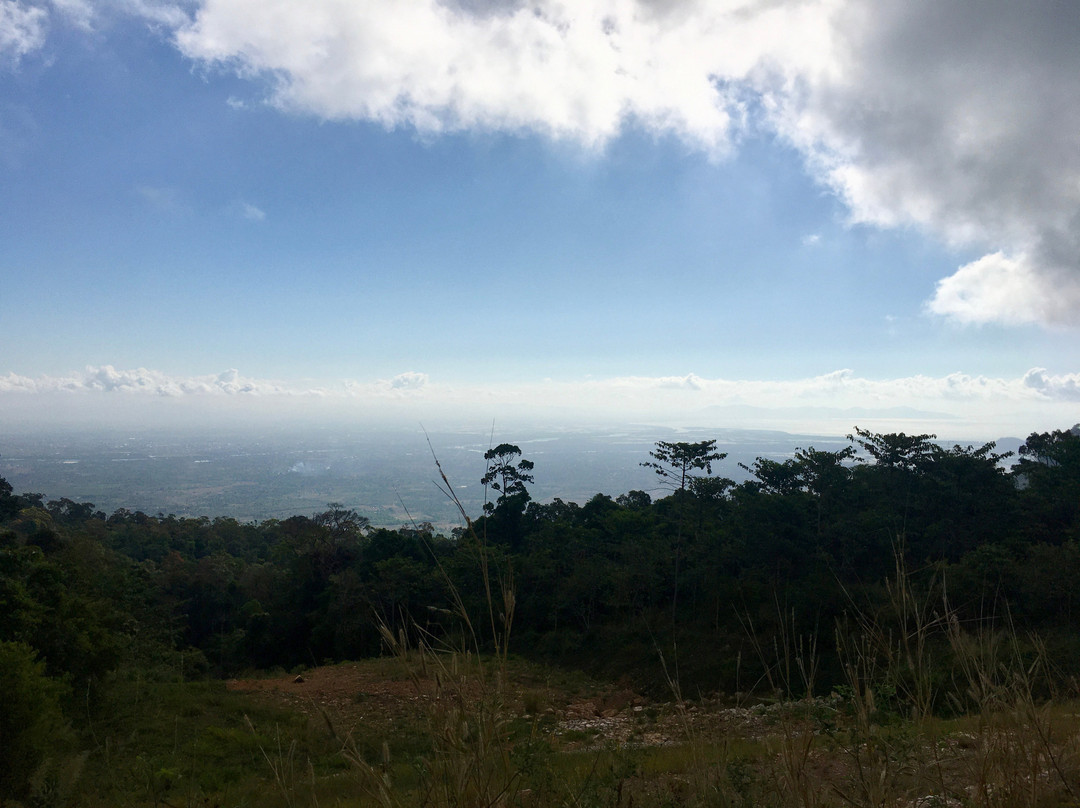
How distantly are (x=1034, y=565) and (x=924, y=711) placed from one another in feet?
50.7

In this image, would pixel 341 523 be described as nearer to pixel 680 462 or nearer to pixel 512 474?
pixel 512 474

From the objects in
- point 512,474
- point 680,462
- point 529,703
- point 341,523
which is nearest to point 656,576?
point 680,462

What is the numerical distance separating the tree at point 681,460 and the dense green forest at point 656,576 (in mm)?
69

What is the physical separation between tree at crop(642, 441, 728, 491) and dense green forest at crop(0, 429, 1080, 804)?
69 mm

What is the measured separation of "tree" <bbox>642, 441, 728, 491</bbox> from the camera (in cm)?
1903

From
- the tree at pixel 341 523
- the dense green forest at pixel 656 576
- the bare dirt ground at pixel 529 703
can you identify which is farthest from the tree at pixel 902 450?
the tree at pixel 341 523

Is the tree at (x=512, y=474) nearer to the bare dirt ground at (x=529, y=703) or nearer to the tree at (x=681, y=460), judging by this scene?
the tree at (x=681, y=460)

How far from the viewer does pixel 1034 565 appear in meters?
12.9

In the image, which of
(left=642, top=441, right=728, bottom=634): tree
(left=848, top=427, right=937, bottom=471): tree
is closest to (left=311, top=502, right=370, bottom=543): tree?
(left=642, top=441, right=728, bottom=634): tree

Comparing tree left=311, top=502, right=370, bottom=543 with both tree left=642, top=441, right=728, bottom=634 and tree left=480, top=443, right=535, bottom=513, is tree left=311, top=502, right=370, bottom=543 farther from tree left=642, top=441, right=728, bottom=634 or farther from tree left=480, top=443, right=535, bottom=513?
tree left=642, top=441, right=728, bottom=634

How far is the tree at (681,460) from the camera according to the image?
62.4 ft

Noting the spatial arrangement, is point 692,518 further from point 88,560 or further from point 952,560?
point 88,560

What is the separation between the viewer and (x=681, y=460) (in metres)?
19.4

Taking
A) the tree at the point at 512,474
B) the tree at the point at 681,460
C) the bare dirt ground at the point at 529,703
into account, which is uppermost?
the tree at the point at 681,460
